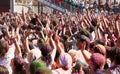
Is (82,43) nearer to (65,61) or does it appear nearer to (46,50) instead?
(46,50)

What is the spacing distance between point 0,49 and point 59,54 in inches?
38.7

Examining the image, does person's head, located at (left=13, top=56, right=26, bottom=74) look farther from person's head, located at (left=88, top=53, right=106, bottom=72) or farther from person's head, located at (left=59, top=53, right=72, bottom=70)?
person's head, located at (left=88, top=53, right=106, bottom=72)

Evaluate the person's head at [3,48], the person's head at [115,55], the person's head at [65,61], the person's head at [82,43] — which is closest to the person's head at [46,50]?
the person's head at [65,61]

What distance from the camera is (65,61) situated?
729cm

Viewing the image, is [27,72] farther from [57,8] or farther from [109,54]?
[57,8]

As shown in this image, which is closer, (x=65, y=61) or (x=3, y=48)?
(x=65, y=61)

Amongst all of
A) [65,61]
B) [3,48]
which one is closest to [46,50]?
[65,61]

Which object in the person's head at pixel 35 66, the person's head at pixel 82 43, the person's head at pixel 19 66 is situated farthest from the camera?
the person's head at pixel 82 43

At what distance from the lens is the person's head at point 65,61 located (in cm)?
717

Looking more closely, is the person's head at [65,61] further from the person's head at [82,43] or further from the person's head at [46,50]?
the person's head at [82,43]

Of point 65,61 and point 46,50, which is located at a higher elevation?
point 46,50

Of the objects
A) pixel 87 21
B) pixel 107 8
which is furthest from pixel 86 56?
pixel 107 8

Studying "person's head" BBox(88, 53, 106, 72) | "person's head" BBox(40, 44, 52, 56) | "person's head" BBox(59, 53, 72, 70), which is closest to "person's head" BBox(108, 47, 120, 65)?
"person's head" BBox(88, 53, 106, 72)

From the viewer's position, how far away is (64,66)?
23.6 ft
